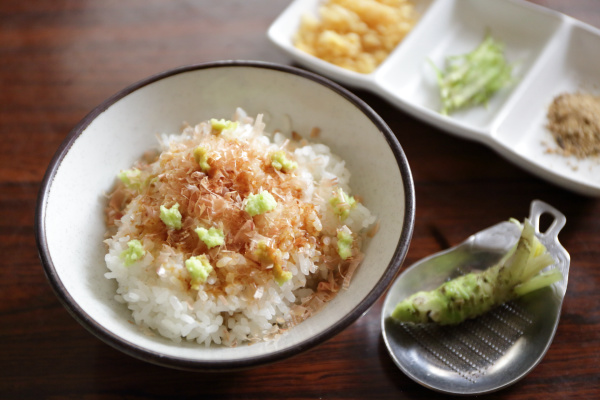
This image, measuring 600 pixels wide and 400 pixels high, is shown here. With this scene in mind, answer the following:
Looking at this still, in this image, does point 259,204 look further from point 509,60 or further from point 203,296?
point 509,60

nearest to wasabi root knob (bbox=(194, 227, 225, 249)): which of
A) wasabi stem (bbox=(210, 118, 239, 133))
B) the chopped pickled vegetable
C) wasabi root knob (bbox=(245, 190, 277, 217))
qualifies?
wasabi root knob (bbox=(245, 190, 277, 217))

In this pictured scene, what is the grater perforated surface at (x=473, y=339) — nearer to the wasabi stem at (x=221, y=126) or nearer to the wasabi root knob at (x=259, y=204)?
the wasabi root knob at (x=259, y=204)

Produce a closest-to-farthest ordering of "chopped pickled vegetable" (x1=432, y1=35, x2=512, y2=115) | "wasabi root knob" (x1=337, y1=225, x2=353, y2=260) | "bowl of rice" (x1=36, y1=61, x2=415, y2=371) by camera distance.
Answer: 1. "bowl of rice" (x1=36, y1=61, x2=415, y2=371)
2. "wasabi root knob" (x1=337, y1=225, x2=353, y2=260)
3. "chopped pickled vegetable" (x1=432, y1=35, x2=512, y2=115)

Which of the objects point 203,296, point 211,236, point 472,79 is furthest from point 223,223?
point 472,79

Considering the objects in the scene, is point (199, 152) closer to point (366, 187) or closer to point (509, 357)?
point (366, 187)

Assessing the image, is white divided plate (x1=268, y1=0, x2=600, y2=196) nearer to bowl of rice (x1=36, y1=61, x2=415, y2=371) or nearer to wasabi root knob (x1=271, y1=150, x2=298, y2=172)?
bowl of rice (x1=36, y1=61, x2=415, y2=371)

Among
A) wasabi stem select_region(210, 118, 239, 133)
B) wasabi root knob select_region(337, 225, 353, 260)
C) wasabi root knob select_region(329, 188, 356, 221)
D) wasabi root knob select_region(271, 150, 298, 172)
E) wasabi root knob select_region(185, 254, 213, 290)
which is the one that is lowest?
wasabi root knob select_region(185, 254, 213, 290)

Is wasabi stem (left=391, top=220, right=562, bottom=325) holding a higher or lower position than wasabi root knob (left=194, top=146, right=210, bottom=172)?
lower
